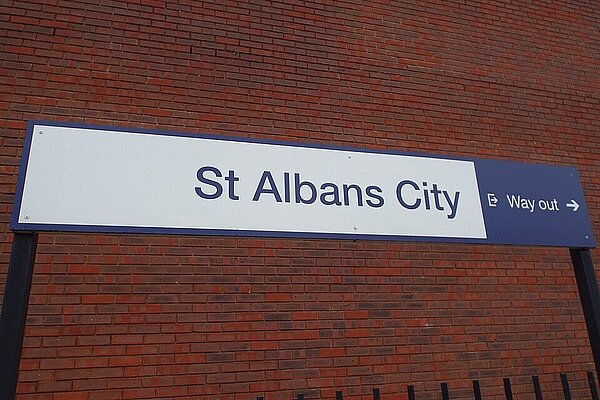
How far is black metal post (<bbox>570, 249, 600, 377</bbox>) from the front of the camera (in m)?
2.10

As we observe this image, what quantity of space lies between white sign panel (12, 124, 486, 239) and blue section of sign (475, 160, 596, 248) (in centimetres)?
8

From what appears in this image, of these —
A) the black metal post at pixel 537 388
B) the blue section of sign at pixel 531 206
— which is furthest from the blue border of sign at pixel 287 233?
the black metal post at pixel 537 388

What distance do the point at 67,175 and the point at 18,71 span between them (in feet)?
7.96

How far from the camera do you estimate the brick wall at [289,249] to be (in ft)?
10.3

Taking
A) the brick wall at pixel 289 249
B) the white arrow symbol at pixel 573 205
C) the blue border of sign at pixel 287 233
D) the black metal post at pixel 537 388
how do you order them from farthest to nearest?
the brick wall at pixel 289 249 → the white arrow symbol at pixel 573 205 → the black metal post at pixel 537 388 → the blue border of sign at pixel 287 233

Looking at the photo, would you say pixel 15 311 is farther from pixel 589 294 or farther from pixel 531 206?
pixel 589 294

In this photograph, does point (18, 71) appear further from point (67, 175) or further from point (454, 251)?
point (454, 251)

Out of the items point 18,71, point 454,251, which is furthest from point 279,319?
point 18,71

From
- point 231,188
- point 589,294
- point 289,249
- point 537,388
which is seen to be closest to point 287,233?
point 231,188

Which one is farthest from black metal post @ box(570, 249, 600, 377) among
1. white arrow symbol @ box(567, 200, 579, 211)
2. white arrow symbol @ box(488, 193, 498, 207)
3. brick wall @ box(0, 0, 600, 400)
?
brick wall @ box(0, 0, 600, 400)

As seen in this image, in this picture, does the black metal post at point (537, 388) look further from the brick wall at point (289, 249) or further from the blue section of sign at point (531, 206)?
the brick wall at point (289, 249)

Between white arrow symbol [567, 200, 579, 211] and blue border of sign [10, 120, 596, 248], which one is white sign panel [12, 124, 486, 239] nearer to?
blue border of sign [10, 120, 596, 248]

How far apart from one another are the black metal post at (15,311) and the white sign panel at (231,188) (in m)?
0.09

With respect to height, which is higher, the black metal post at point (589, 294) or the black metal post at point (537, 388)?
the black metal post at point (589, 294)
